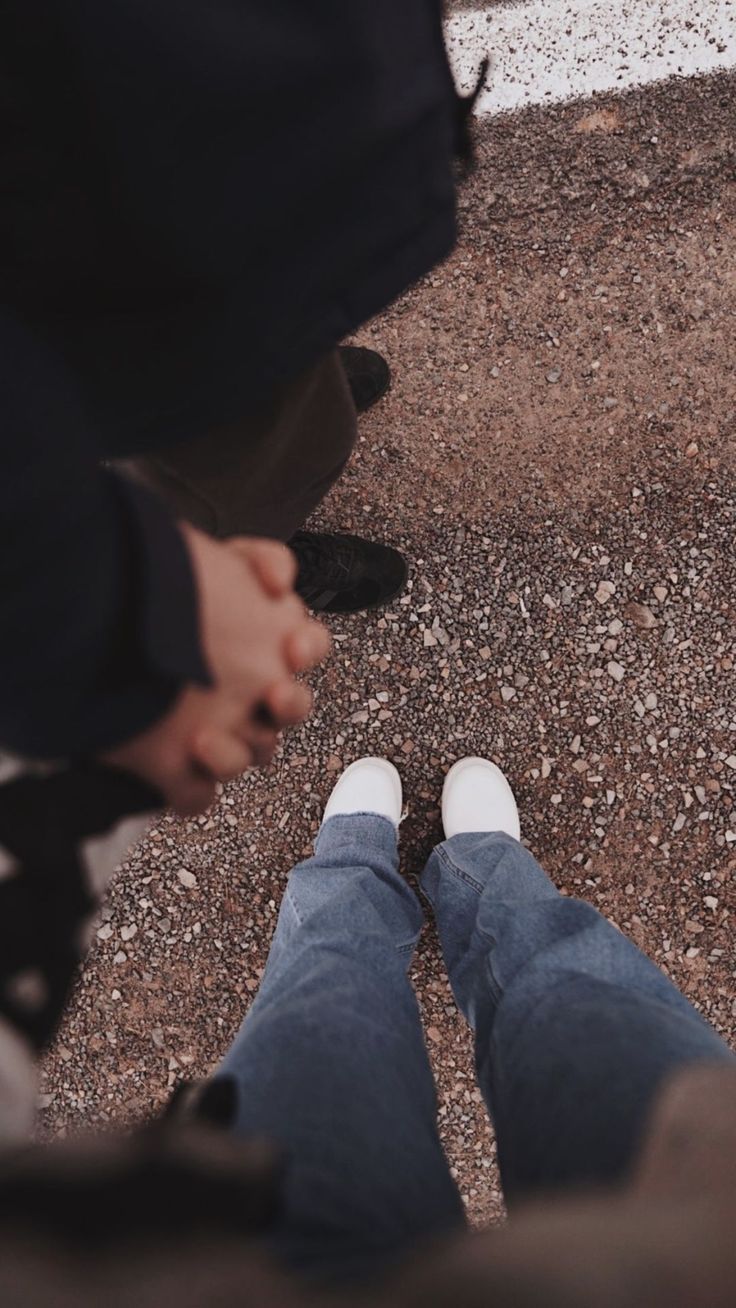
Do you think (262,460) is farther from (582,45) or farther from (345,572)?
(582,45)

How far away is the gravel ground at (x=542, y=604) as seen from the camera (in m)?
1.90

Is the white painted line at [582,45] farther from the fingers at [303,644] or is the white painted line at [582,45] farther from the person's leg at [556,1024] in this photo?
the person's leg at [556,1024]

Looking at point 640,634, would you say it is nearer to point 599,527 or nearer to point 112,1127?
point 599,527

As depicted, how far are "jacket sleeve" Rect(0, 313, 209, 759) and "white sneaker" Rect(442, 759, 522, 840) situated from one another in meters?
1.22

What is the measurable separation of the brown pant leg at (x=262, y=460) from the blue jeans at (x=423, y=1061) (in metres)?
0.81

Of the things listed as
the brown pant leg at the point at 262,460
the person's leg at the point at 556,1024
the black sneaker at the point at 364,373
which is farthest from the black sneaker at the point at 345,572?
the person's leg at the point at 556,1024

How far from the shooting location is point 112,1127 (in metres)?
2.10

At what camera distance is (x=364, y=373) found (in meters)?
1.91

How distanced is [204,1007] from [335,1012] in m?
1.01

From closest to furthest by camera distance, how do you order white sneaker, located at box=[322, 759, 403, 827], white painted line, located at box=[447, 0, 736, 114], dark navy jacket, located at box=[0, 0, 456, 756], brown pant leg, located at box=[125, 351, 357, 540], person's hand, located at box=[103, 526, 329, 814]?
dark navy jacket, located at box=[0, 0, 456, 756]
person's hand, located at box=[103, 526, 329, 814]
brown pant leg, located at box=[125, 351, 357, 540]
white painted line, located at box=[447, 0, 736, 114]
white sneaker, located at box=[322, 759, 403, 827]

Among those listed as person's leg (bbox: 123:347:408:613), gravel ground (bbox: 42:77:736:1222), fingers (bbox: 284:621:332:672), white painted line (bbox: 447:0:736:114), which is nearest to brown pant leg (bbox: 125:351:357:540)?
person's leg (bbox: 123:347:408:613)

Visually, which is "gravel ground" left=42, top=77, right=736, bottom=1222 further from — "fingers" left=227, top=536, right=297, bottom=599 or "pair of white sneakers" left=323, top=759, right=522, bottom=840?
"fingers" left=227, top=536, right=297, bottom=599

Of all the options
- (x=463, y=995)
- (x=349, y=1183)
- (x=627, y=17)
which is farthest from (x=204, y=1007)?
(x=627, y=17)

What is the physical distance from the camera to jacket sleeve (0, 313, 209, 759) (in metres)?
0.72
